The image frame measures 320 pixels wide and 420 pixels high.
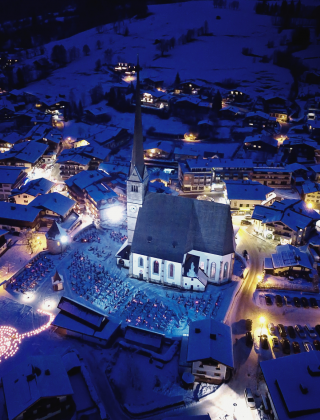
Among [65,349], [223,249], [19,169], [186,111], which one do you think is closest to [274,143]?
[186,111]

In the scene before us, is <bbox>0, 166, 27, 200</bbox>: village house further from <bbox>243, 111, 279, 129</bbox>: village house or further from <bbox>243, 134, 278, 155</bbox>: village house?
<bbox>243, 111, 279, 129</bbox>: village house

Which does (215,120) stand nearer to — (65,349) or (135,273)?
(135,273)

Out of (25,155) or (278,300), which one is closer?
(278,300)

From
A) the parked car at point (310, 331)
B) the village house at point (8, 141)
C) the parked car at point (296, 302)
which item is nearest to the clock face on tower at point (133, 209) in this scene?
the parked car at point (296, 302)

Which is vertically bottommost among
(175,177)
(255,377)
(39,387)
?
(175,177)

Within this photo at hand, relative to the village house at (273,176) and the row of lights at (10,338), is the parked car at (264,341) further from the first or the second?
the village house at (273,176)

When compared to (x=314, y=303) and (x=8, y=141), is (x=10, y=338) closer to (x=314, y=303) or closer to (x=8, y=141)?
(x=314, y=303)

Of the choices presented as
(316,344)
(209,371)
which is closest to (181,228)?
(209,371)
